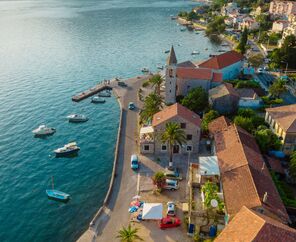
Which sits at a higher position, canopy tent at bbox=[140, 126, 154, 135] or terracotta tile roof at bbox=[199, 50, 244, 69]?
terracotta tile roof at bbox=[199, 50, 244, 69]

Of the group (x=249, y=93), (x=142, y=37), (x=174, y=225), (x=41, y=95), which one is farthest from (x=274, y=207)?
(x=142, y=37)

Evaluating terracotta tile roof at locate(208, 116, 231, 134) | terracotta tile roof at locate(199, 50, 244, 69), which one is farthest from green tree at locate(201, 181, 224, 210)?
terracotta tile roof at locate(199, 50, 244, 69)

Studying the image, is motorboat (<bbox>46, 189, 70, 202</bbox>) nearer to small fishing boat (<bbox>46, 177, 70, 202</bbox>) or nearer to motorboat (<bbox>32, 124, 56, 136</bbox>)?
small fishing boat (<bbox>46, 177, 70, 202</bbox>)

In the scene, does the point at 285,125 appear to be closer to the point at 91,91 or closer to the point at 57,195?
the point at 57,195

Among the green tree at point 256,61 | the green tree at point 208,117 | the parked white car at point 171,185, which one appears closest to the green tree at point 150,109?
the green tree at point 208,117

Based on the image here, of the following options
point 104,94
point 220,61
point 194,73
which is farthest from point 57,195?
point 220,61

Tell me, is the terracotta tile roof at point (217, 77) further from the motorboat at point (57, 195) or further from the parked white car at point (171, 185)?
the motorboat at point (57, 195)
